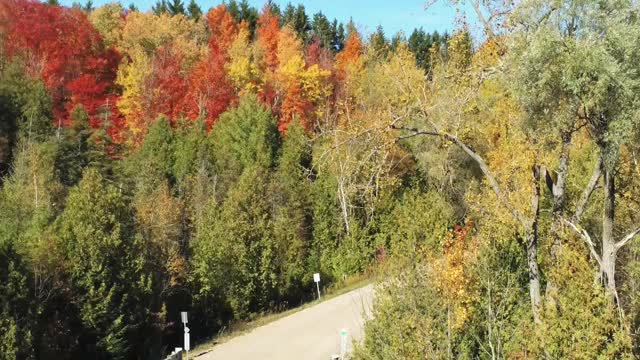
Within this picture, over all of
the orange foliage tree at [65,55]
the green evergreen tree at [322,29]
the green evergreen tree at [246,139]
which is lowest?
the green evergreen tree at [246,139]

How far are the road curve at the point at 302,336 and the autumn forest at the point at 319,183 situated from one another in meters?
2.82

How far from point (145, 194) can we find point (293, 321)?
1526 centimetres

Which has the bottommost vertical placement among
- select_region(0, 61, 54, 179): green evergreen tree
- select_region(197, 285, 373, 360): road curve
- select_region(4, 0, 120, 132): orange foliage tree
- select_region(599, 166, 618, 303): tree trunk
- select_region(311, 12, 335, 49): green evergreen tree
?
select_region(197, 285, 373, 360): road curve

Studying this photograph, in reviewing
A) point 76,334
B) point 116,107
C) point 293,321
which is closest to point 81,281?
point 76,334

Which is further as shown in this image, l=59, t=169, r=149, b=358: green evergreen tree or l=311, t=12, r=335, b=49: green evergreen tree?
l=311, t=12, r=335, b=49: green evergreen tree

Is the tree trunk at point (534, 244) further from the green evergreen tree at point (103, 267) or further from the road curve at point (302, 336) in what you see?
the green evergreen tree at point (103, 267)

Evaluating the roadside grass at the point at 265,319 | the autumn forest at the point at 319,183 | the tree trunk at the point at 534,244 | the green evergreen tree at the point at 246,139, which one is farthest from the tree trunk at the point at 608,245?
the green evergreen tree at the point at 246,139

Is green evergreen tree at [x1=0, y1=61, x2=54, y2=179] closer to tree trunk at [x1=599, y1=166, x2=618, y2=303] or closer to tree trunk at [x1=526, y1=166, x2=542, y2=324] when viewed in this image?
tree trunk at [x1=526, y1=166, x2=542, y2=324]

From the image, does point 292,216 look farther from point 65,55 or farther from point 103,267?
point 65,55

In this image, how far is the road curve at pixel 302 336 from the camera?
968 inches

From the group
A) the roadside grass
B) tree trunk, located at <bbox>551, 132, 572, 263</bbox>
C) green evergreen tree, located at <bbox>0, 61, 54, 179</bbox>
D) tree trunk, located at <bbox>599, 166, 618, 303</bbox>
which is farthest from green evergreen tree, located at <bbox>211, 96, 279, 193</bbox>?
tree trunk, located at <bbox>599, 166, 618, 303</bbox>

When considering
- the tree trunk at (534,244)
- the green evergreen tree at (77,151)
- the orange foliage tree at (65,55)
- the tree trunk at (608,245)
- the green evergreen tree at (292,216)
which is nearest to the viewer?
the tree trunk at (608,245)

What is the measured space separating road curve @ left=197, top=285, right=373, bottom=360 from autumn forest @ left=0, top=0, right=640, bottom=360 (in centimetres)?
282

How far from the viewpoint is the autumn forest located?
9.62m
